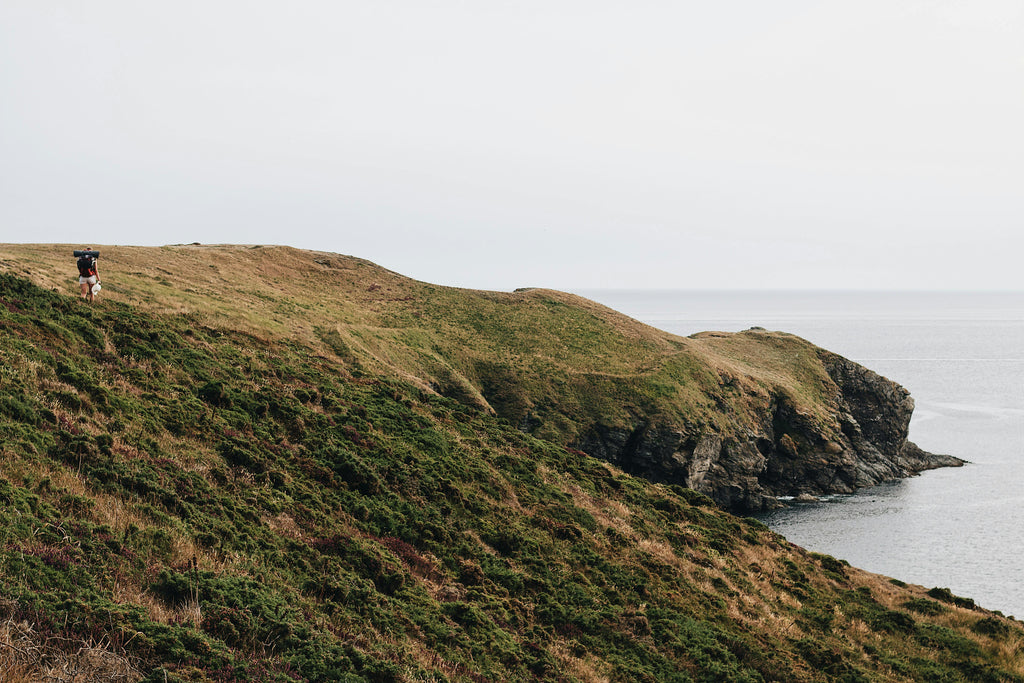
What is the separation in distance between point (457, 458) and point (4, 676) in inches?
1054

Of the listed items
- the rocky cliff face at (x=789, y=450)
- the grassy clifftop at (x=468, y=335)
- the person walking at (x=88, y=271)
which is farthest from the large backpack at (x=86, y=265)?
the rocky cliff face at (x=789, y=450)

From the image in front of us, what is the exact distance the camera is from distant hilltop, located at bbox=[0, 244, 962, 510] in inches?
2409

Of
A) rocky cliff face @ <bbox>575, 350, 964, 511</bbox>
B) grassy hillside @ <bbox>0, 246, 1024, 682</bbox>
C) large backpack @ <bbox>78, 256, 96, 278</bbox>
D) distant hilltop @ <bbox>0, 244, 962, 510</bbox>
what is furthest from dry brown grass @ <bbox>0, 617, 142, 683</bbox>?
rocky cliff face @ <bbox>575, 350, 964, 511</bbox>

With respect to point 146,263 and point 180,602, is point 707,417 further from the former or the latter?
point 180,602

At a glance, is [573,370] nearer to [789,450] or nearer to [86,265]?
[789,450]

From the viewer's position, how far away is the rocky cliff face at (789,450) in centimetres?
7356

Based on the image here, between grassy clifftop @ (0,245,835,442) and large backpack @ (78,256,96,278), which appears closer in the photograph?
large backpack @ (78,256,96,278)

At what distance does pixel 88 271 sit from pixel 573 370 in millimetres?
53973

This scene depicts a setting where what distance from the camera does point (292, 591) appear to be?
57.3 feet

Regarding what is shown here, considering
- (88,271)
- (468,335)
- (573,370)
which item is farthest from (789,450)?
(88,271)

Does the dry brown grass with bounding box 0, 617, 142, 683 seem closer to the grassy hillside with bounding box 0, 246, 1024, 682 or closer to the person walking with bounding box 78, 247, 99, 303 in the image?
the grassy hillside with bounding box 0, 246, 1024, 682

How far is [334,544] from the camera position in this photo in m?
21.9

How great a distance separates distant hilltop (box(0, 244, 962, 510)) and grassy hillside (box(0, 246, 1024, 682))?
8.65 m

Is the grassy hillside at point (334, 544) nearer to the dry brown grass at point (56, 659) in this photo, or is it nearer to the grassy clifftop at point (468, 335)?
the dry brown grass at point (56, 659)
